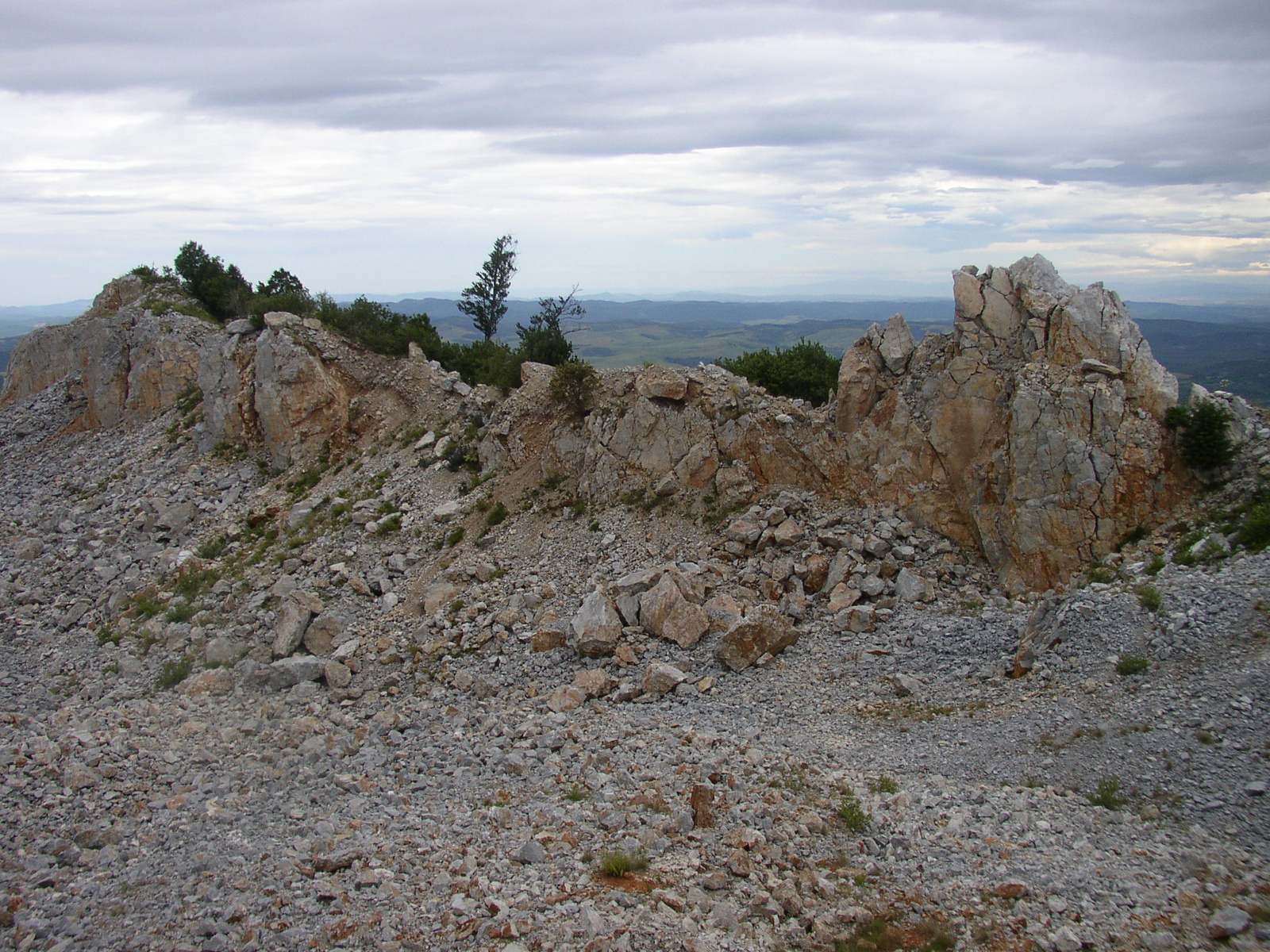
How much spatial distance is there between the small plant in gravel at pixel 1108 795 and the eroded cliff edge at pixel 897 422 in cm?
619

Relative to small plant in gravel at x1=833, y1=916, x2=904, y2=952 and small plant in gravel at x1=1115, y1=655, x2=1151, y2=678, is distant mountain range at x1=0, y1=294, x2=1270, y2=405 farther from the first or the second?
small plant in gravel at x1=833, y1=916, x2=904, y2=952

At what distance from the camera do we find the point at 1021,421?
16.5 metres

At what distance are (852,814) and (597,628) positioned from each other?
7397 millimetres

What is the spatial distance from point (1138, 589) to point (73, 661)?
87.0 feet

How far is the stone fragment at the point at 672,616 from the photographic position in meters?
16.4

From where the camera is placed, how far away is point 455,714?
15.1 metres

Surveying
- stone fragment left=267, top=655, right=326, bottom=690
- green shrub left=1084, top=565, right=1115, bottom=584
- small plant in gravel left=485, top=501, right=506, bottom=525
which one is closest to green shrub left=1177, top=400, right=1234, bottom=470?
green shrub left=1084, top=565, right=1115, bottom=584

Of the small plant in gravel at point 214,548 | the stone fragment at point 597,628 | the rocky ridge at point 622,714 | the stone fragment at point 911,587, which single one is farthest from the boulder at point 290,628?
the stone fragment at point 911,587

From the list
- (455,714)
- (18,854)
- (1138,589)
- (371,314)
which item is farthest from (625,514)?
(371,314)

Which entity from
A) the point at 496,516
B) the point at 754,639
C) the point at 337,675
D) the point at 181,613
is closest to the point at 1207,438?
the point at 754,639

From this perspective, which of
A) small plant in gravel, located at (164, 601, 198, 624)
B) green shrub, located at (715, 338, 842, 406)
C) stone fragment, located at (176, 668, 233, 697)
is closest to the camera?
stone fragment, located at (176, 668, 233, 697)

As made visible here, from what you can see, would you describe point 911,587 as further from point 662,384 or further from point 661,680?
point 662,384

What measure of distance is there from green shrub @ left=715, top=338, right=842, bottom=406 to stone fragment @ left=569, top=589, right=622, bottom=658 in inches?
454

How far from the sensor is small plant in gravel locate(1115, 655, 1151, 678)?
12.4 m
